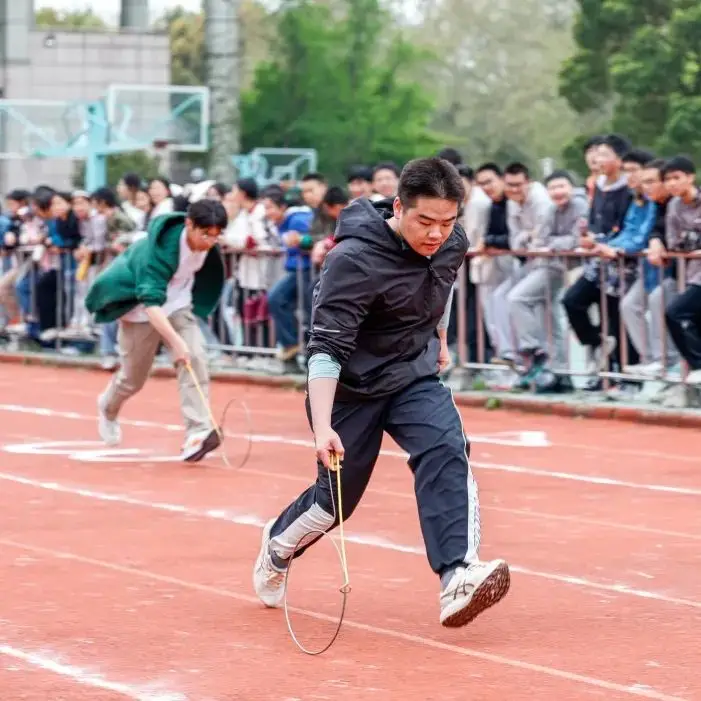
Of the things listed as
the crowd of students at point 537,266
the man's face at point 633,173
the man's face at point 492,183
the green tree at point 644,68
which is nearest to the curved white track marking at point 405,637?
the crowd of students at point 537,266

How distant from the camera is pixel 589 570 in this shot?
8180 millimetres

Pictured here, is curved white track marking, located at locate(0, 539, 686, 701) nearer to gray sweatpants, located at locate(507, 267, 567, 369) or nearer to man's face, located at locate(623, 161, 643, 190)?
man's face, located at locate(623, 161, 643, 190)

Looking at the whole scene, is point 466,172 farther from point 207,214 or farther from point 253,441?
point 207,214

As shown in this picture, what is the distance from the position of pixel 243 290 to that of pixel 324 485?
475 inches

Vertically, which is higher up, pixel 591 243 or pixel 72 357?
pixel 591 243

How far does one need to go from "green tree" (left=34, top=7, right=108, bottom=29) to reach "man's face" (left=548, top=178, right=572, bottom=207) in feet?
251

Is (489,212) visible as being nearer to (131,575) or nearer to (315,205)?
(315,205)

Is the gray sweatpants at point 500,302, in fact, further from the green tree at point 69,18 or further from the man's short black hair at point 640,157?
the green tree at point 69,18

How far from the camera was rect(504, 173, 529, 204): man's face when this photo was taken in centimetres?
1540

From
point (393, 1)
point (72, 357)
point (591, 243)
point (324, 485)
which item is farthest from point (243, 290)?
point (393, 1)

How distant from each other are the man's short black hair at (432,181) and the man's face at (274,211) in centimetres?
1200

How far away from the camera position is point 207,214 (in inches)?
452

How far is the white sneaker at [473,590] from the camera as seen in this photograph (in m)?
6.38

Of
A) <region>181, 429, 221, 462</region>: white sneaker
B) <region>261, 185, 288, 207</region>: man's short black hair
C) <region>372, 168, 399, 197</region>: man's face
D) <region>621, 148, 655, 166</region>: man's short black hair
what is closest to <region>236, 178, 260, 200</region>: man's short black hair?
<region>261, 185, 288, 207</region>: man's short black hair
